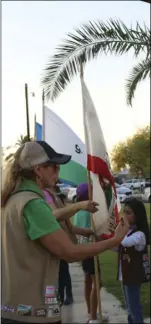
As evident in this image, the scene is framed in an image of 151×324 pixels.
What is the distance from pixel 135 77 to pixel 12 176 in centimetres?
701

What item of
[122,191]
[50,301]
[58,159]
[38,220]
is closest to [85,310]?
[122,191]

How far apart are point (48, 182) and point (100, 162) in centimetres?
105

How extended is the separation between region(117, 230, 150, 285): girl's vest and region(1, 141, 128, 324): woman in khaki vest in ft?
7.55

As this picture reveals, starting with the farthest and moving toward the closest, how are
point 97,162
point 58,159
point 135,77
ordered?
point 135,77 < point 97,162 < point 58,159

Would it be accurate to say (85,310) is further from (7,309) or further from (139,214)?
(7,309)

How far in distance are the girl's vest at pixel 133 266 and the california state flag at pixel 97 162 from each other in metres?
1.25

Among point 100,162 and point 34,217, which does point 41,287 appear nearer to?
point 34,217

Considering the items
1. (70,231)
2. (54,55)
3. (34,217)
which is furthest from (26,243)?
(54,55)

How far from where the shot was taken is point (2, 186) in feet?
7.43

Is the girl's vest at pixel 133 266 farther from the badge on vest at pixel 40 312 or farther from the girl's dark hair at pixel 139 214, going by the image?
the badge on vest at pixel 40 312

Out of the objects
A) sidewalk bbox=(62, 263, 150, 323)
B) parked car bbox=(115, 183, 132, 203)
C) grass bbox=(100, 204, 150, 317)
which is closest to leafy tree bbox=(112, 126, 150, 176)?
grass bbox=(100, 204, 150, 317)

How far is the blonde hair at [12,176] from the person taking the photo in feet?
7.32

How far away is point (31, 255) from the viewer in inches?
83.7

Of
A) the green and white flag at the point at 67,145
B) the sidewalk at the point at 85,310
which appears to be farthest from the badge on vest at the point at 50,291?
the sidewalk at the point at 85,310
